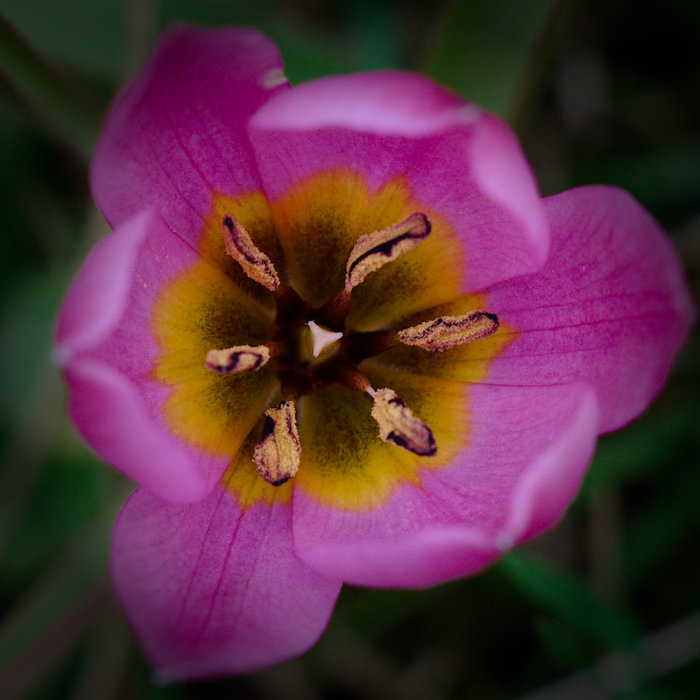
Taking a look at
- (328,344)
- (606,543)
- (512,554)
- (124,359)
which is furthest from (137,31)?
(606,543)

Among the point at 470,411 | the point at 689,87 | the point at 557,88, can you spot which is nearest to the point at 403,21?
the point at 557,88

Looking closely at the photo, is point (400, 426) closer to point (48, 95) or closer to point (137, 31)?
point (48, 95)

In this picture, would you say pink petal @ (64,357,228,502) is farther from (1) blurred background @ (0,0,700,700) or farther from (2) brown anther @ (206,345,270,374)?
(1) blurred background @ (0,0,700,700)

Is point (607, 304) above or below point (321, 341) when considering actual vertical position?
above

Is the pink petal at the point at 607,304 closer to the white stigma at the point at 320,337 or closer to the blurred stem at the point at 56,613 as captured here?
A: the white stigma at the point at 320,337

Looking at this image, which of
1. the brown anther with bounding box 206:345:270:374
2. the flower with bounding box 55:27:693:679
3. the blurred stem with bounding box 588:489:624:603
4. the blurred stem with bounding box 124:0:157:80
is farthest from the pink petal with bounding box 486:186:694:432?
the blurred stem with bounding box 124:0:157:80

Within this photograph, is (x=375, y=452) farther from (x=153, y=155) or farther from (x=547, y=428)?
(x=153, y=155)
